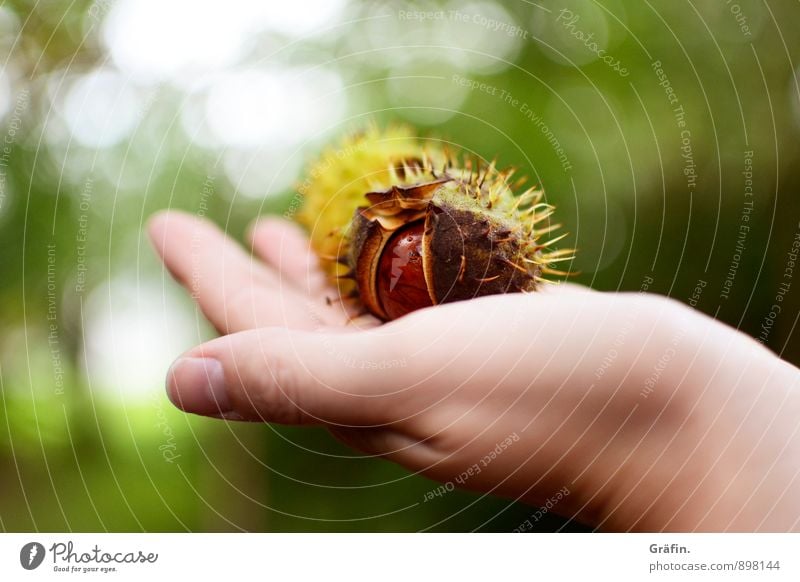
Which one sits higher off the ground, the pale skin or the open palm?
the open palm

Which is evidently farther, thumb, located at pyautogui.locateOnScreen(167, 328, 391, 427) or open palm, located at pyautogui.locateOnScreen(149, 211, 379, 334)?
open palm, located at pyautogui.locateOnScreen(149, 211, 379, 334)

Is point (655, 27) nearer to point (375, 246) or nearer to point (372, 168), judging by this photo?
point (372, 168)

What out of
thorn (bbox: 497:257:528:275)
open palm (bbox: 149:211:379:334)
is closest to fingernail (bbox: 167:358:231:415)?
open palm (bbox: 149:211:379:334)

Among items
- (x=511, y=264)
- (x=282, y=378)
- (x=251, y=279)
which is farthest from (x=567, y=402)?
(x=251, y=279)

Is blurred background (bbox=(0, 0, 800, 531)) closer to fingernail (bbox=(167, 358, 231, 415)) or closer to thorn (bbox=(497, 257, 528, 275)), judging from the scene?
fingernail (bbox=(167, 358, 231, 415))

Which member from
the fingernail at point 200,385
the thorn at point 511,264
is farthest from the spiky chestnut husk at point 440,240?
the fingernail at point 200,385

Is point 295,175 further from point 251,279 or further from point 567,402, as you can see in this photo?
point 567,402

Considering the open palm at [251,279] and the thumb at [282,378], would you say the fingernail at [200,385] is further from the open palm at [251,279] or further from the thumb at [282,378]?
the open palm at [251,279]
